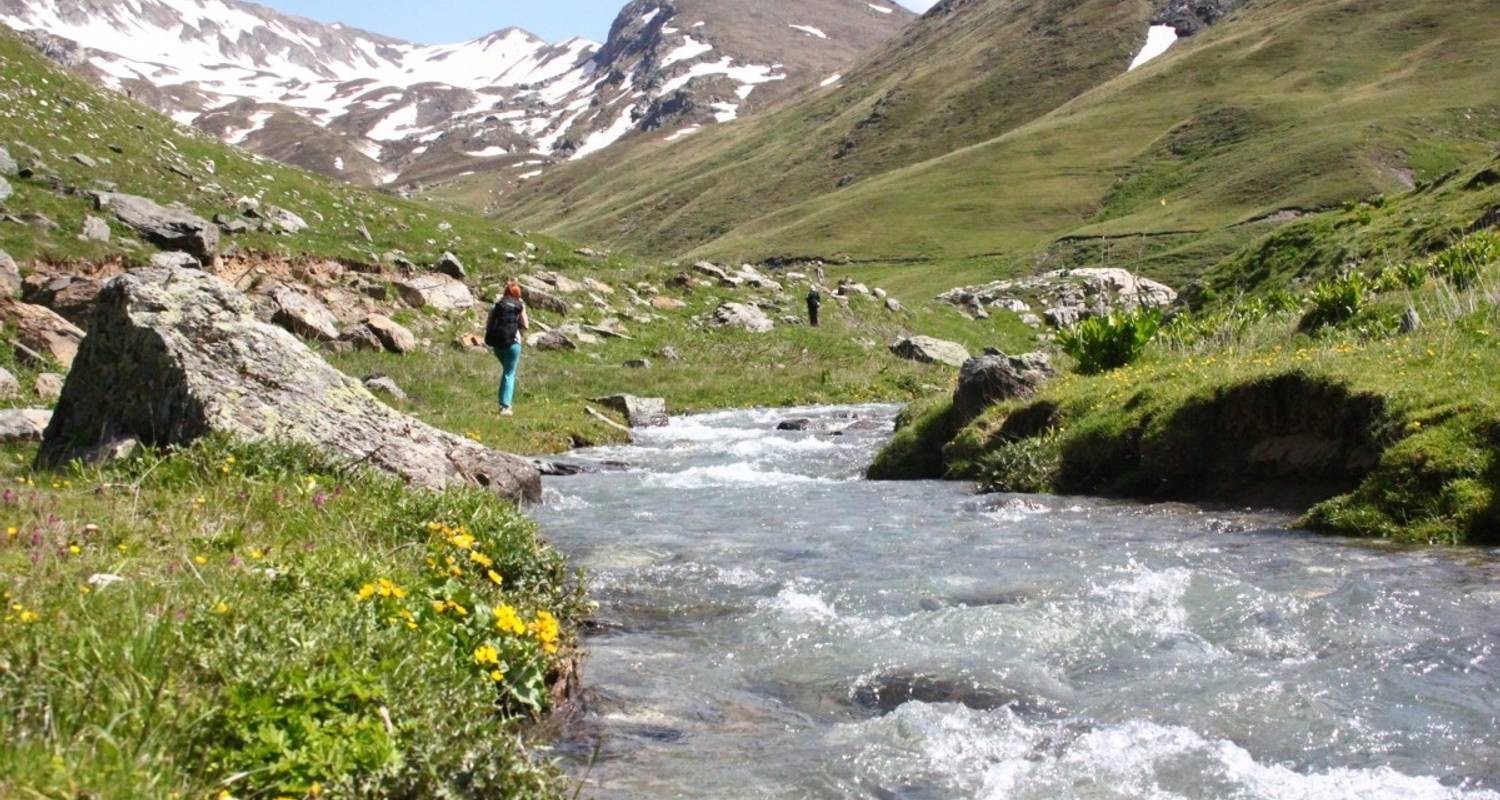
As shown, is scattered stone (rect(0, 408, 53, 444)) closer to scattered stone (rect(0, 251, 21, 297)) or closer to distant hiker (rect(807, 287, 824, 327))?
scattered stone (rect(0, 251, 21, 297))

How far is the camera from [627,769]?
588 centimetres

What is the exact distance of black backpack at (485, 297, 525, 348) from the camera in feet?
73.5

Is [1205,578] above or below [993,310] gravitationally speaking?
below

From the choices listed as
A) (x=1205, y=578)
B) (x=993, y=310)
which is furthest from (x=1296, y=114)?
(x=1205, y=578)

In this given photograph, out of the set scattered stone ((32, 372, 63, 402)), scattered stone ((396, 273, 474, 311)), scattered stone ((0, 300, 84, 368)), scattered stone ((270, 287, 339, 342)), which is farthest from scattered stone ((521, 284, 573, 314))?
scattered stone ((32, 372, 63, 402))

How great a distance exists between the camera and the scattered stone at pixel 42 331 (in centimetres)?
1906

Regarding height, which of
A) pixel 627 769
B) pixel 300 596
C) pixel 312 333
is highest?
pixel 312 333

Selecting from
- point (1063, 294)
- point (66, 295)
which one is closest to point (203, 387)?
point (66, 295)

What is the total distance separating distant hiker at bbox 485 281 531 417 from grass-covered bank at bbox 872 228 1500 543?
7981 mm

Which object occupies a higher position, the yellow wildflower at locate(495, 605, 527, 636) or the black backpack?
the black backpack

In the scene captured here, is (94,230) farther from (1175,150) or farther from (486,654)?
(1175,150)

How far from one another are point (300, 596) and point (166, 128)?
160 feet

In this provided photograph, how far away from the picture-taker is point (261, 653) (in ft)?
15.1

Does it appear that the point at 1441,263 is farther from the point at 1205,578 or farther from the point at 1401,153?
the point at 1401,153
